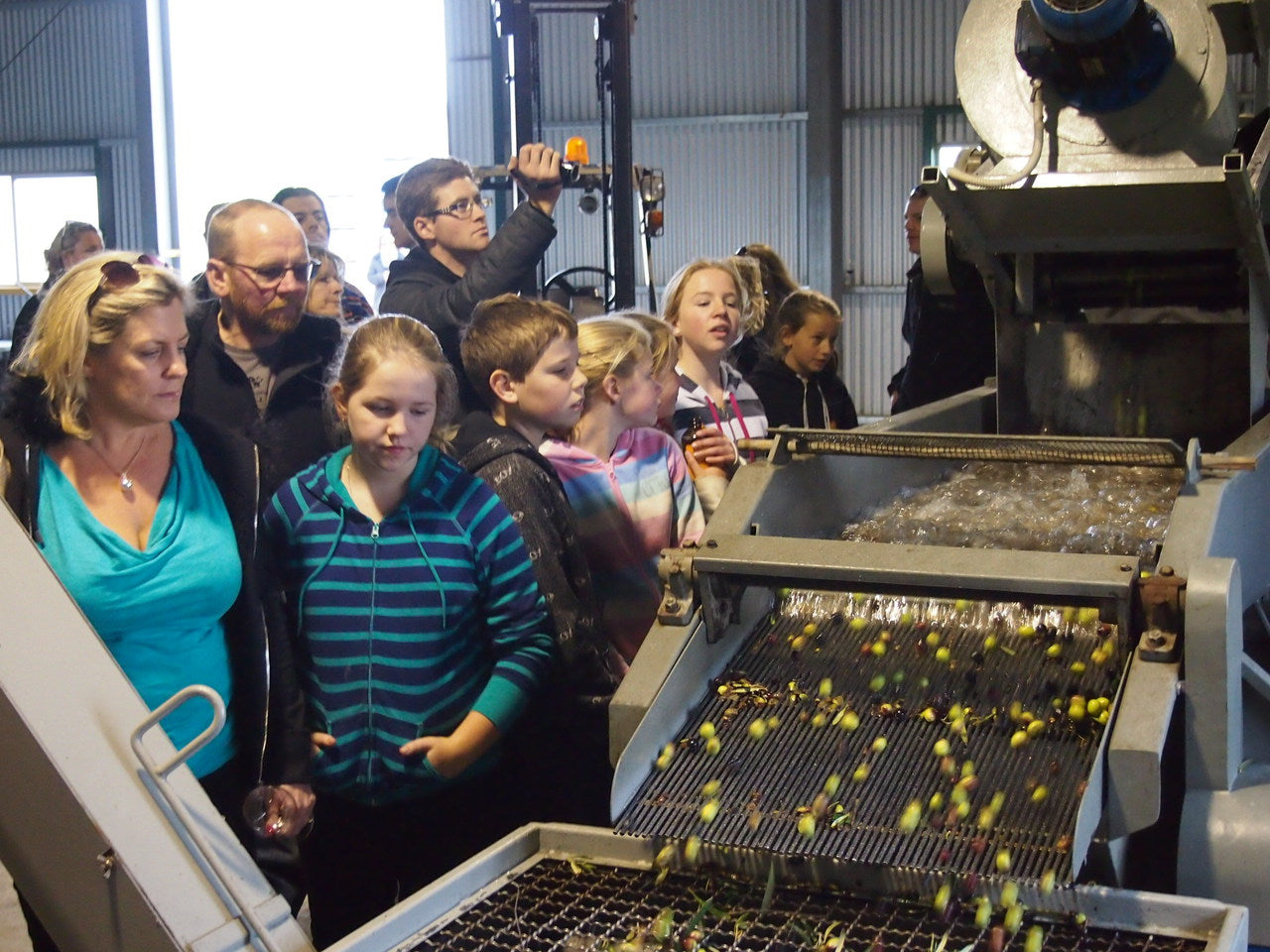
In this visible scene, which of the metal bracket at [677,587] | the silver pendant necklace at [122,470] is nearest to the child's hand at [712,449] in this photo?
the metal bracket at [677,587]

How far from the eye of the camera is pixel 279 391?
8.31 ft

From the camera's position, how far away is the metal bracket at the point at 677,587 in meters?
1.98

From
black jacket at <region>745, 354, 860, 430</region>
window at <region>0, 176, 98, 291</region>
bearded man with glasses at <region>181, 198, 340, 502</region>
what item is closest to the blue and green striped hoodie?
bearded man with glasses at <region>181, 198, 340, 502</region>

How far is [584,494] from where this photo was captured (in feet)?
8.11

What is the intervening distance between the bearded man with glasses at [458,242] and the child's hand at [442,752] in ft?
3.64

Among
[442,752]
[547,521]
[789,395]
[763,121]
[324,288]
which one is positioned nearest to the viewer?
[442,752]

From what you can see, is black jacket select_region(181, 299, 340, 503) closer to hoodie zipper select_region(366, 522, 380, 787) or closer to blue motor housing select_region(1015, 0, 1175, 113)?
hoodie zipper select_region(366, 522, 380, 787)

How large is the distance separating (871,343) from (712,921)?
9252 millimetres

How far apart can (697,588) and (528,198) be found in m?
1.44

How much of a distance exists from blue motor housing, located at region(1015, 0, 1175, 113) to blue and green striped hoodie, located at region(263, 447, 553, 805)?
140 cm

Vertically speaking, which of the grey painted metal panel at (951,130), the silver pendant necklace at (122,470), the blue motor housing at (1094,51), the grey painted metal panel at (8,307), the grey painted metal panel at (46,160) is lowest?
the silver pendant necklace at (122,470)

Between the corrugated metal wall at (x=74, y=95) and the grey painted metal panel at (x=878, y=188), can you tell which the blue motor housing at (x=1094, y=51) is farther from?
the corrugated metal wall at (x=74, y=95)

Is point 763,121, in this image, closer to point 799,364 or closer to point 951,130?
point 951,130

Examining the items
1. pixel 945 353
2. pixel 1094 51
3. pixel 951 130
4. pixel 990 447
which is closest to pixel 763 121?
pixel 951 130
